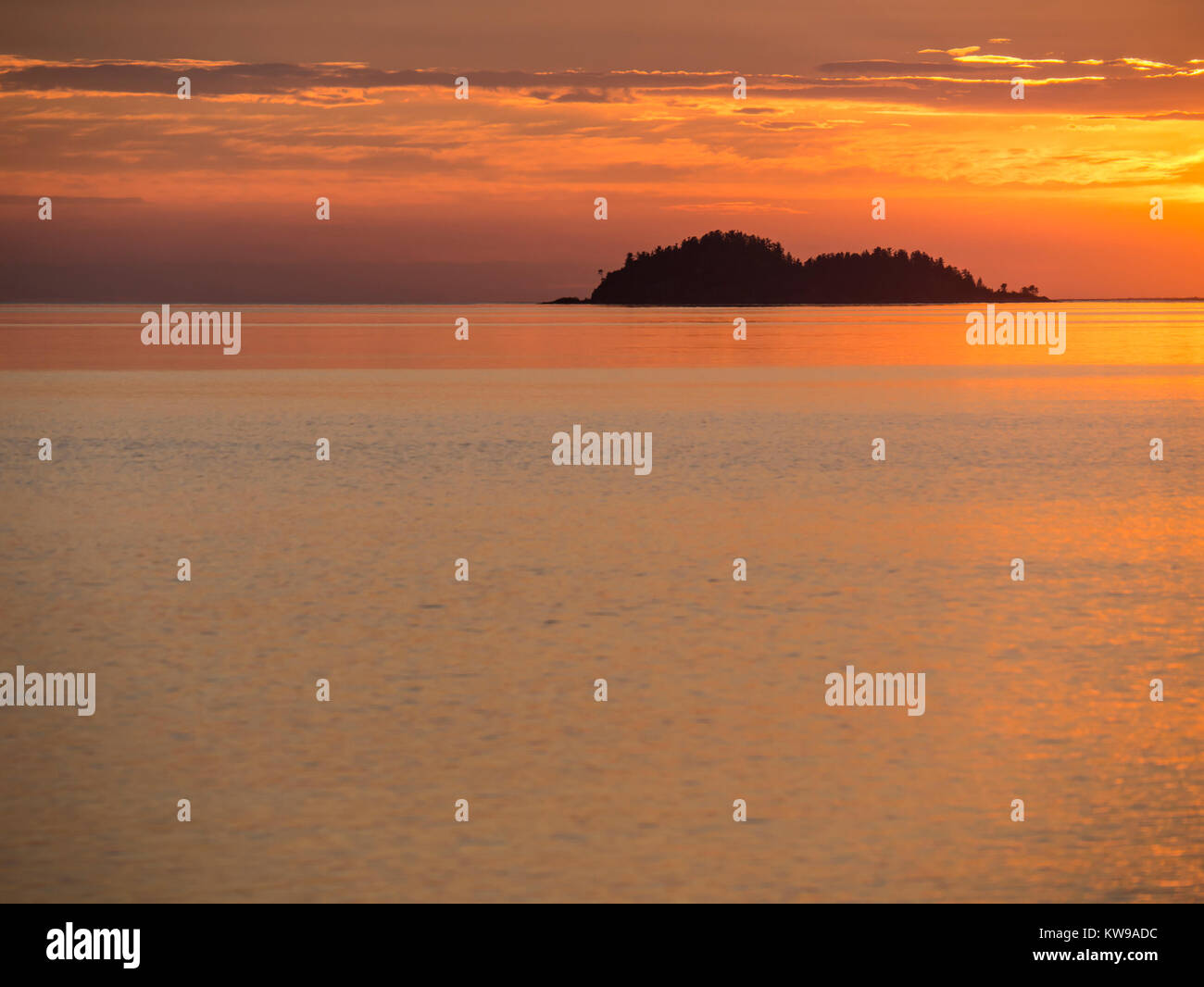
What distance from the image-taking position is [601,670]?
43.2ft

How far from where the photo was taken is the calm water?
29.3 feet

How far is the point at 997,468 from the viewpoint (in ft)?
93.0

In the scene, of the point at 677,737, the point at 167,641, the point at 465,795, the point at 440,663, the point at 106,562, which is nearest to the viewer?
the point at 465,795

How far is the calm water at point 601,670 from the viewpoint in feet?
29.3

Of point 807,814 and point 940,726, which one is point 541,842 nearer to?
point 807,814

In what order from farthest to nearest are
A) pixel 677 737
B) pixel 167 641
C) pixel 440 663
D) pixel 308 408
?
pixel 308 408 → pixel 167 641 → pixel 440 663 → pixel 677 737

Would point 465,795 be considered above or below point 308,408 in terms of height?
below

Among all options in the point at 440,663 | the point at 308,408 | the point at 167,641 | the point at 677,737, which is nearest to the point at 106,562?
the point at 167,641

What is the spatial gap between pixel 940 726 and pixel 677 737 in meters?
2.28

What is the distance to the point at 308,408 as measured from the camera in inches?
1678

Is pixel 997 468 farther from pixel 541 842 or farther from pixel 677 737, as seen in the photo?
pixel 541 842
